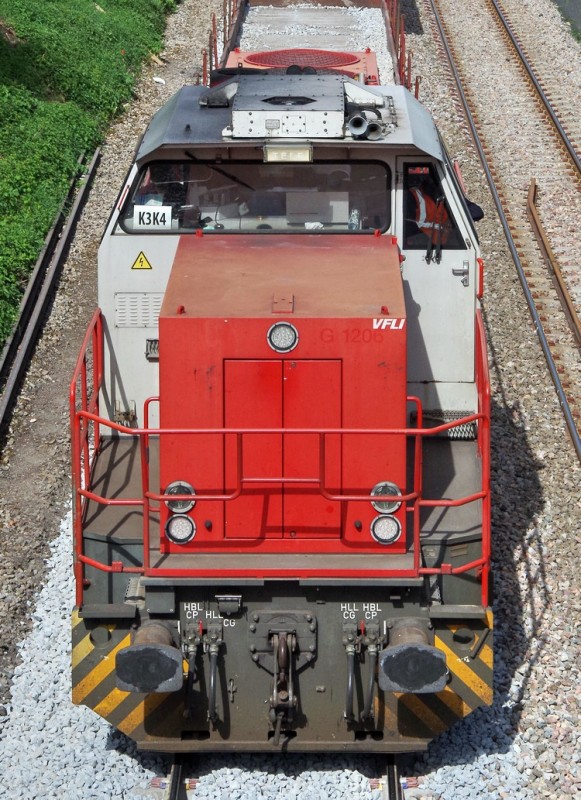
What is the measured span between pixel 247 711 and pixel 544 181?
11.5m

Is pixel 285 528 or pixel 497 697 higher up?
pixel 285 528

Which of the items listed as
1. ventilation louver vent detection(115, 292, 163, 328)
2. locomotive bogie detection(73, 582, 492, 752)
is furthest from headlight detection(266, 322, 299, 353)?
ventilation louver vent detection(115, 292, 163, 328)

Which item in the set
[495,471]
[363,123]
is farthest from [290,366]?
[495,471]

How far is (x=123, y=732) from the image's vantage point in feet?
20.2

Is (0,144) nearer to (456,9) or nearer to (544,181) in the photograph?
(544,181)

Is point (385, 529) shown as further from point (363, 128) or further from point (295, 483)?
point (363, 128)

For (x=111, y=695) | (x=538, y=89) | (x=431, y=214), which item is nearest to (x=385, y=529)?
(x=111, y=695)

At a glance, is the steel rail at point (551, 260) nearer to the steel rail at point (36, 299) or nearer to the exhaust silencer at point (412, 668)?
the steel rail at point (36, 299)

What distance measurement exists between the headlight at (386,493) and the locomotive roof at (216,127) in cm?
218

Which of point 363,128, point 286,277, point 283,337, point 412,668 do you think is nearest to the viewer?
point 412,668

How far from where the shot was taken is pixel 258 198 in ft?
22.8

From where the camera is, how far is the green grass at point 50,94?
43.3ft

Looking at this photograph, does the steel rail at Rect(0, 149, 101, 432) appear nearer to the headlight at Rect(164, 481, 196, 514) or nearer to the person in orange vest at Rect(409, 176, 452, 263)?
the headlight at Rect(164, 481, 196, 514)

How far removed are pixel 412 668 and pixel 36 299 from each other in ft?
25.7
